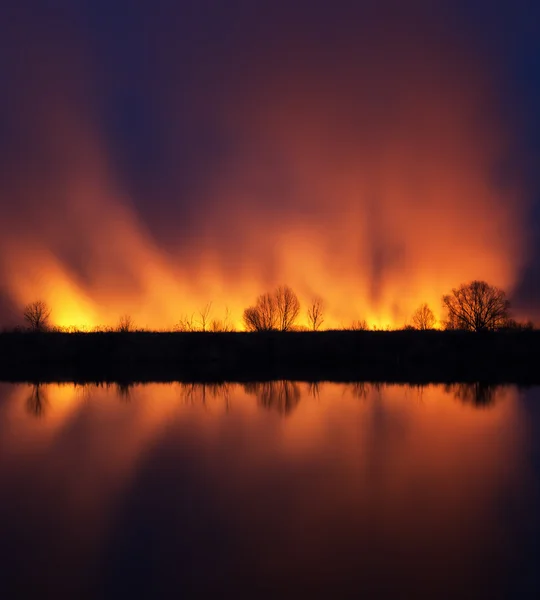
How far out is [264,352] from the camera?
43.2 metres

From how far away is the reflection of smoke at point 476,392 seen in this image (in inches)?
807

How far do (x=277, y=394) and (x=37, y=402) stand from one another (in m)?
9.76

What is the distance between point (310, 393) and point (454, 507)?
14762 millimetres

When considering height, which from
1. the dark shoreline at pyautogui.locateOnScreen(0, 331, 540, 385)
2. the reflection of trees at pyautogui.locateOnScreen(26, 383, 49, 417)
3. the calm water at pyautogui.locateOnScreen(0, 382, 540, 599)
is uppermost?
the dark shoreline at pyautogui.locateOnScreen(0, 331, 540, 385)

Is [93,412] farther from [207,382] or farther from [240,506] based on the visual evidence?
[240,506]

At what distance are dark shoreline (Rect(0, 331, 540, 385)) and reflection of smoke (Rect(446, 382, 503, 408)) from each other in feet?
31.0

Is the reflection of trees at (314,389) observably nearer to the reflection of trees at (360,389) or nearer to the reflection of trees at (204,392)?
the reflection of trees at (360,389)

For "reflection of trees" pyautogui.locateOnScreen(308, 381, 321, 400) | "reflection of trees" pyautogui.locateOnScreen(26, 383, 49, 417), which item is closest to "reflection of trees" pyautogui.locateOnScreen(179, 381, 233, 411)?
"reflection of trees" pyautogui.locateOnScreen(308, 381, 321, 400)

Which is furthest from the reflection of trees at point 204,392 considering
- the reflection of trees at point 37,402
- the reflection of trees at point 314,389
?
the reflection of trees at point 37,402

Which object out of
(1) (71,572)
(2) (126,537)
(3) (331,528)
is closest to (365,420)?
(3) (331,528)

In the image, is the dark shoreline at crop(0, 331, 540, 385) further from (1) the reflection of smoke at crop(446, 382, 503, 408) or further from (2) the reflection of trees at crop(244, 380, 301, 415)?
(1) the reflection of smoke at crop(446, 382, 503, 408)

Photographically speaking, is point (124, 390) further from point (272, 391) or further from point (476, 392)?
point (476, 392)

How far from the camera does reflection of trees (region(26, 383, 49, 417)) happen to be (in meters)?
19.6

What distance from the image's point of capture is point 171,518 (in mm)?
8438
